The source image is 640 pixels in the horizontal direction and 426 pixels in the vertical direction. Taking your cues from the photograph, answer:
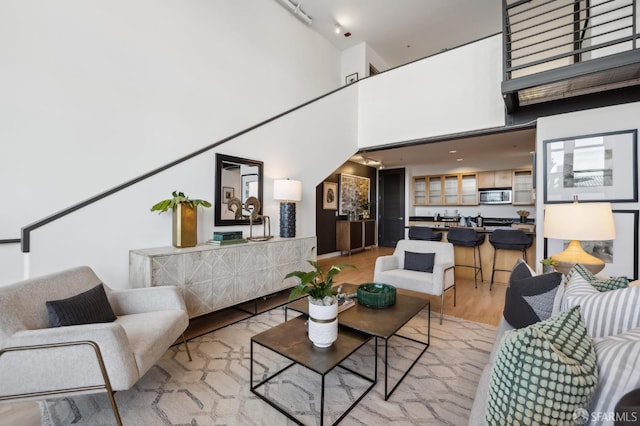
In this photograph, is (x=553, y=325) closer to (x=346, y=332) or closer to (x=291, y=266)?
(x=346, y=332)

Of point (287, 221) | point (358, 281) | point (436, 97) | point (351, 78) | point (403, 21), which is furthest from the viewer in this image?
point (351, 78)

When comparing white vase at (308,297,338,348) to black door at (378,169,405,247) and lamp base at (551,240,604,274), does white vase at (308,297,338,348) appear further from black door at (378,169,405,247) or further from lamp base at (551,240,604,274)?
black door at (378,169,405,247)

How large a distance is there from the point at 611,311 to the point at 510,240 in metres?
3.46

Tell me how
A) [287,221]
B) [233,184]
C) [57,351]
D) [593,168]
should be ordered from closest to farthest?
[57,351]
[593,168]
[233,184]
[287,221]

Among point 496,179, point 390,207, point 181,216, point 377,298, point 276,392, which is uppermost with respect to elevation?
point 496,179

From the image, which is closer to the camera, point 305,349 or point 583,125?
point 305,349

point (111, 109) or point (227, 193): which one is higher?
point (111, 109)

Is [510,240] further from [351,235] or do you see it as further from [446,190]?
[446,190]

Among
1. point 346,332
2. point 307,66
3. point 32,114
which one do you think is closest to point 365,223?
point 307,66

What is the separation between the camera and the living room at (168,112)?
88.6 inches

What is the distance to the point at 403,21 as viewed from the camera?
545cm

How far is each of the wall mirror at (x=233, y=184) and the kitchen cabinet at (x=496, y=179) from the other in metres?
6.01

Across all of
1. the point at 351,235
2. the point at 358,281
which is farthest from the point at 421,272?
the point at 351,235

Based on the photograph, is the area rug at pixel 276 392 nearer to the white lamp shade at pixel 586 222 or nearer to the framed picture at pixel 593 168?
the white lamp shade at pixel 586 222
